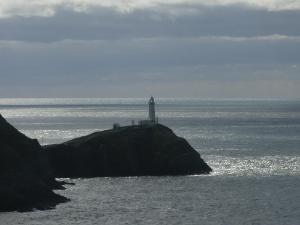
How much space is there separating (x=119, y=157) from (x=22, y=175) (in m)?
29.0

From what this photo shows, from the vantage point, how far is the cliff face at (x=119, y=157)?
10175 centimetres

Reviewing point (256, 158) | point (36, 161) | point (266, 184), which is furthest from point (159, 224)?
point (256, 158)

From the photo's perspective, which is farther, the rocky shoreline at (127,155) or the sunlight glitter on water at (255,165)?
the sunlight glitter on water at (255,165)

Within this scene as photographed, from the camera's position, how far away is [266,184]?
311ft

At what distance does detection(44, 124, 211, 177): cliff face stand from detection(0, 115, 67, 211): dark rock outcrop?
15.6 metres

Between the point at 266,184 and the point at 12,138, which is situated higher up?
the point at 12,138

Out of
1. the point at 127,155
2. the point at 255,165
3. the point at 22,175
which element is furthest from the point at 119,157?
the point at 22,175

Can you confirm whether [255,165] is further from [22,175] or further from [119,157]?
[22,175]

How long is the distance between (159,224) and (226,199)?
659 inches

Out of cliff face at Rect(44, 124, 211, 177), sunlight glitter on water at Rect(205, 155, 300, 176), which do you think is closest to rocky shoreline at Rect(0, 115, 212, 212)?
cliff face at Rect(44, 124, 211, 177)

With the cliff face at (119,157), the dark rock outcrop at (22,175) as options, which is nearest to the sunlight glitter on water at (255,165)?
the cliff face at (119,157)

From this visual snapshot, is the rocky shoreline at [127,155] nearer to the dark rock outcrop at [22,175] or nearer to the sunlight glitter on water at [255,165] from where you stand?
the sunlight glitter on water at [255,165]

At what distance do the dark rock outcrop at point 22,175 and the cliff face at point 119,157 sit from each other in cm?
1559

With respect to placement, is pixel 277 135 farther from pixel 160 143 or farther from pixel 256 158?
pixel 160 143
